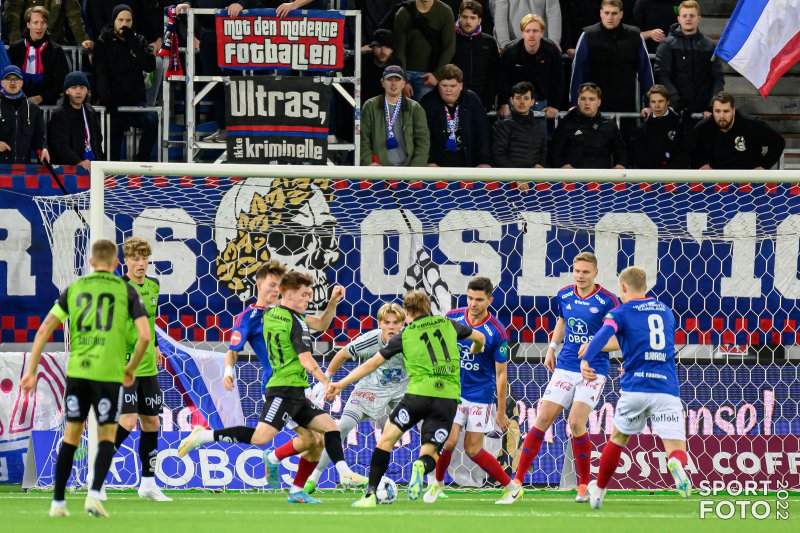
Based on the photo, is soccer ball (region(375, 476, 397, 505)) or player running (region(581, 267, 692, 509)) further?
soccer ball (region(375, 476, 397, 505))

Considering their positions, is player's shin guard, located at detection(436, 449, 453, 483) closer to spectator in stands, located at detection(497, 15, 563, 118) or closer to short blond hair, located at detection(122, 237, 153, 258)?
A: short blond hair, located at detection(122, 237, 153, 258)

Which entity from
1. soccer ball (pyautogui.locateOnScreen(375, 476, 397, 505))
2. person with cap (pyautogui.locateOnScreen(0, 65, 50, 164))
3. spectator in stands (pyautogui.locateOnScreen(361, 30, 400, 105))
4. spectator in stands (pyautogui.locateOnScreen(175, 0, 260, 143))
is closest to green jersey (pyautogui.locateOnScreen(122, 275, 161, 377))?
soccer ball (pyautogui.locateOnScreen(375, 476, 397, 505))

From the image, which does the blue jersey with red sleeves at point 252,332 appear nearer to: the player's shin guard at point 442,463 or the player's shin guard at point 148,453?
the player's shin guard at point 148,453

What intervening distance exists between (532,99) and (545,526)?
621 centimetres

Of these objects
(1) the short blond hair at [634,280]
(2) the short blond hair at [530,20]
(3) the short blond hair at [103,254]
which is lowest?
(1) the short blond hair at [634,280]

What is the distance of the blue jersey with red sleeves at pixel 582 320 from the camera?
1095 cm

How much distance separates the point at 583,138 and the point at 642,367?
174 inches

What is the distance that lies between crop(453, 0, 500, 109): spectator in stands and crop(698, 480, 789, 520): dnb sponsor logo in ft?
16.5

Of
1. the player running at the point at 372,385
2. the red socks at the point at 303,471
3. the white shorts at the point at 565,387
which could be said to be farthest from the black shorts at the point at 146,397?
the white shorts at the point at 565,387

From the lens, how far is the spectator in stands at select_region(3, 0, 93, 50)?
15367mm

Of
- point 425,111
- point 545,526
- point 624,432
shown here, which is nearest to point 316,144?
point 425,111

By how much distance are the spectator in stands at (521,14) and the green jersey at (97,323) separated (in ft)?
25.3

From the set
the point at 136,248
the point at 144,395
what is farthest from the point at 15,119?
the point at 144,395

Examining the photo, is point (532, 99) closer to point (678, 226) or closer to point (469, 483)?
point (678, 226)
